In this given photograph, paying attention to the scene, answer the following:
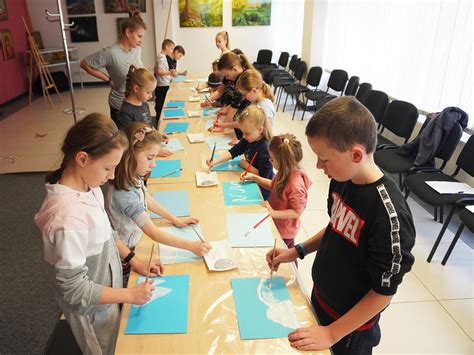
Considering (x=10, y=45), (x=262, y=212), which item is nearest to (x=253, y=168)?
(x=262, y=212)

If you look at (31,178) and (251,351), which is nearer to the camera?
(251,351)

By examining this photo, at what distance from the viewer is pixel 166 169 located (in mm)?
2379

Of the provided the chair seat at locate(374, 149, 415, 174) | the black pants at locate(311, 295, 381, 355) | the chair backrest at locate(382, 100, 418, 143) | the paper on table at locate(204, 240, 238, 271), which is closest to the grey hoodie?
the paper on table at locate(204, 240, 238, 271)

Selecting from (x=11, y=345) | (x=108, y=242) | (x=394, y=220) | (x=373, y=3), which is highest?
(x=373, y=3)

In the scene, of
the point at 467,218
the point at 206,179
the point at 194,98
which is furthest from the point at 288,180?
the point at 194,98

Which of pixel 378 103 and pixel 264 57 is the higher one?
pixel 264 57

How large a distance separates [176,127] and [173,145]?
0.49 m

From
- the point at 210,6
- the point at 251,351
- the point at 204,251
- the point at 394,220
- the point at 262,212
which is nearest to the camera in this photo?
the point at 394,220

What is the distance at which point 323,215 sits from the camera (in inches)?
130

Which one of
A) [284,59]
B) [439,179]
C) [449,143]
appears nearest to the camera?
[439,179]

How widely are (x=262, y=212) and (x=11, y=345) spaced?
1518mm

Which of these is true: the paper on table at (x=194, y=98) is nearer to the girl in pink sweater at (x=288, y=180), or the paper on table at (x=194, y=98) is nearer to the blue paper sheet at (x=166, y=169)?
the blue paper sheet at (x=166, y=169)

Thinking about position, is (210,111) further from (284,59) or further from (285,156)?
(284,59)

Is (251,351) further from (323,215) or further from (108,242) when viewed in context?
(323,215)
